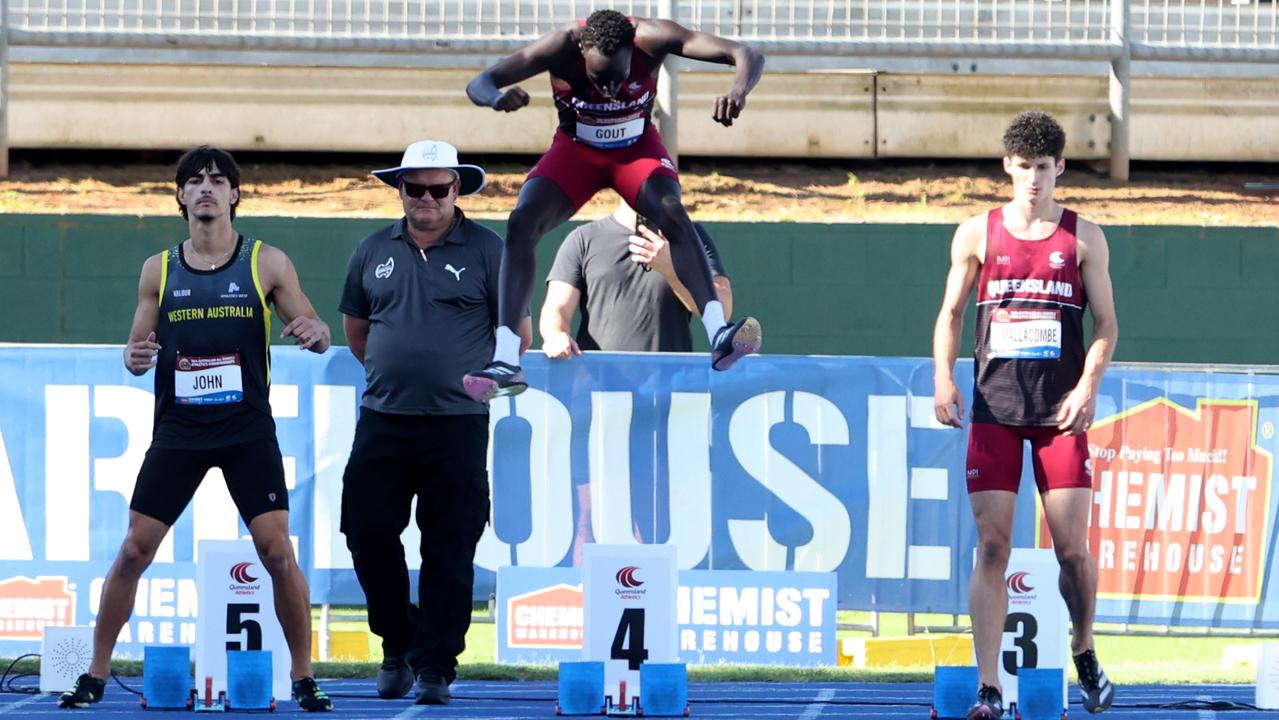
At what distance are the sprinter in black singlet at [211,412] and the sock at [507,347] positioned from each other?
0.63 metres

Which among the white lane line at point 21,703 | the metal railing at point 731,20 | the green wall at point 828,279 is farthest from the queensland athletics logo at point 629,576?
the metal railing at point 731,20

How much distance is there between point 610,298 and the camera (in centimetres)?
928

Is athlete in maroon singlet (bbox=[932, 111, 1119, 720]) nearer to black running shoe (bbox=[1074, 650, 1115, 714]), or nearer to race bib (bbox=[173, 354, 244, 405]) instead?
black running shoe (bbox=[1074, 650, 1115, 714])

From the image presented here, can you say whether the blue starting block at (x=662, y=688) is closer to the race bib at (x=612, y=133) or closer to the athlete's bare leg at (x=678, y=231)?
the athlete's bare leg at (x=678, y=231)

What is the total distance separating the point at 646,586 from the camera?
742 cm

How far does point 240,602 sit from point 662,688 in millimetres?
1590

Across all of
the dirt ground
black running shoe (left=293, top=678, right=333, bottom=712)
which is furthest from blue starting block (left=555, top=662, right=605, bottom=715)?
the dirt ground

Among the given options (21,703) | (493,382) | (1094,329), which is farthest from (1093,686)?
(21,703)

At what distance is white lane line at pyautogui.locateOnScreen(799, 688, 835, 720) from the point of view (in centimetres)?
726

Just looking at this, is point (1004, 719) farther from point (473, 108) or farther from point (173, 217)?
point (473, 108)

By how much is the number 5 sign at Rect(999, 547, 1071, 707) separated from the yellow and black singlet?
2793 mm

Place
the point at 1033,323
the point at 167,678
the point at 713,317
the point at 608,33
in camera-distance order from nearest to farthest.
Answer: the point at 1033,323, the point at 608,33, the point at 167,678, the point at 713,317

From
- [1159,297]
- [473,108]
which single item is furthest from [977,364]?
[473,108]

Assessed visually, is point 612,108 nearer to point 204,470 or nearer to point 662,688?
point 204,470
